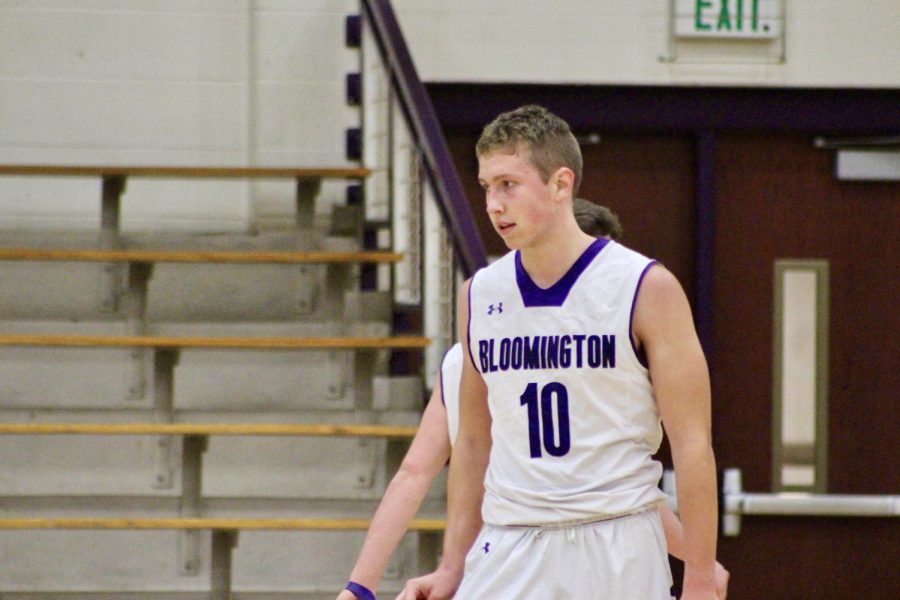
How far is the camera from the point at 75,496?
4.37m

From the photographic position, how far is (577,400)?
6.67 ft

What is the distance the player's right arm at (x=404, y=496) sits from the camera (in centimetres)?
230

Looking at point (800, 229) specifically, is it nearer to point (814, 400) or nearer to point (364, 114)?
point (814, 400)

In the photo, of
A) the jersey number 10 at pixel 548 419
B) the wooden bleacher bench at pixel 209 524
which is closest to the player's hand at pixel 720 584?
the jersey number 10 at pixel 548 419

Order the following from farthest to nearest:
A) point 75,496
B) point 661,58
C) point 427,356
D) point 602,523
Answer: point 661,58 < point 427,356 < point 75,496 < point 602,523

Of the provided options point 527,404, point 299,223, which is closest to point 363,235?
point 299,223

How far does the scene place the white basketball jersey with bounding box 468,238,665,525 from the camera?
2021mm

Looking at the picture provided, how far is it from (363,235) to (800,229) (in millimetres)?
1672

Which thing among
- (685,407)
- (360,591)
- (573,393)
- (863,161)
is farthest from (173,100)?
(685,407)

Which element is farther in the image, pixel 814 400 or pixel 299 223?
pixel 814 400

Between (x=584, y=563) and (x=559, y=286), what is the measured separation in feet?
1.32

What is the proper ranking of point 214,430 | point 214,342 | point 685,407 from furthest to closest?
point 214,342 → point 214,430 → point 685,407

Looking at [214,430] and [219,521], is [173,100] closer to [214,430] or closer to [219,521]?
[214,430]

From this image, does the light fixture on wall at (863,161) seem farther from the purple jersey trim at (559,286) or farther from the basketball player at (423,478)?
the purple jersey trim at (559,286)
